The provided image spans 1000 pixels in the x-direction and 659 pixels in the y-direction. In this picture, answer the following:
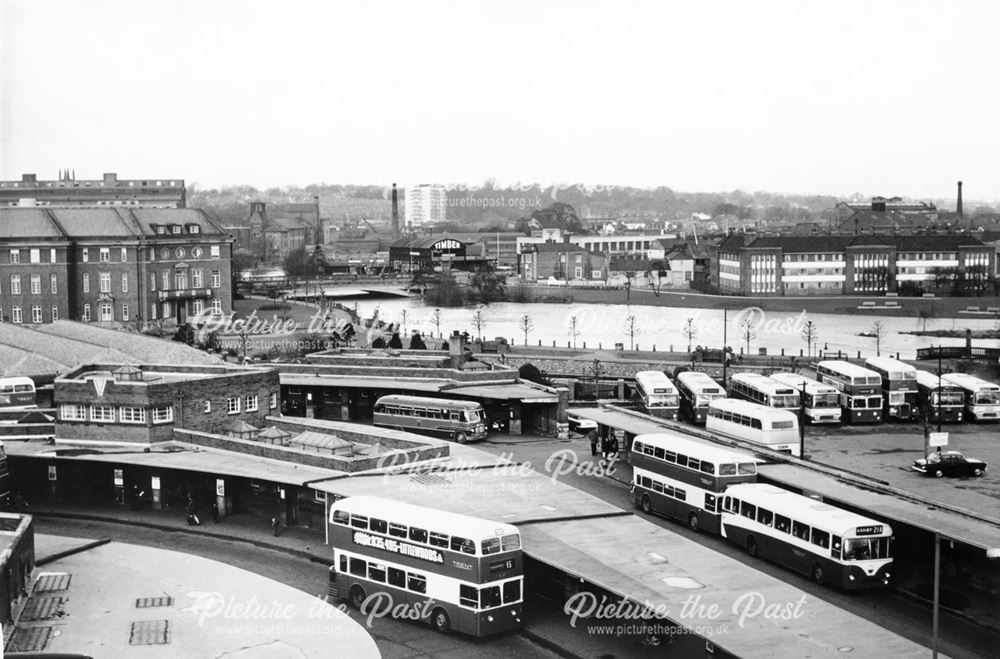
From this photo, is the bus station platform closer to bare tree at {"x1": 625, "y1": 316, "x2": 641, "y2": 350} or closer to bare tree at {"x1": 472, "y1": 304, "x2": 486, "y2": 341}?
bare tree at {"x1": 472, "y1": 304, "x2": 486, "y2": 341}

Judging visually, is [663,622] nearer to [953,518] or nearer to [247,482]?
[953,518]

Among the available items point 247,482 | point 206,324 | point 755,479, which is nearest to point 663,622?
point 755,479

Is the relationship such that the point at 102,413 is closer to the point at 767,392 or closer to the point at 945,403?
the point at 767,392

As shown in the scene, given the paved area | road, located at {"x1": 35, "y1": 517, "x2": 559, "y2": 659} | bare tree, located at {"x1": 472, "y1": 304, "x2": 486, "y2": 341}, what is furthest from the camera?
bare tree, located at {"x1": 472, "y1": 304, "x2": 486, "y2": 341}

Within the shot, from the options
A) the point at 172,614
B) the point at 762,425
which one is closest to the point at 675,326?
the point at 762,425

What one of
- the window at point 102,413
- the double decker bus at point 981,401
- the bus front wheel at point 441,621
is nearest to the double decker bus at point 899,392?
the double decker bus at point 981,401

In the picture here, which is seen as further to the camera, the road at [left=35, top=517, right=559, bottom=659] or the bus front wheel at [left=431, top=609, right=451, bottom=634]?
the bus front wheel at [left=431, top=609, right=451, bottom=634]

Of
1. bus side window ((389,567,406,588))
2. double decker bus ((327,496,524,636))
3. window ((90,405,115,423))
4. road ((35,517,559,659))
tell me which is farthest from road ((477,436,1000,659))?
window ((90,405,115,423))
